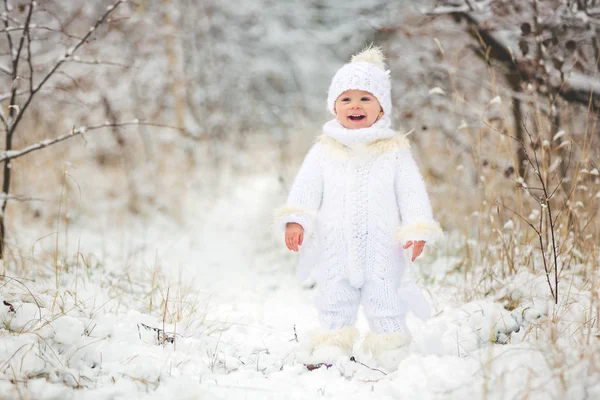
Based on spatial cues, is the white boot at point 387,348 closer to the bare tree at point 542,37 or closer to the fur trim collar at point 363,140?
the fur trim collar at point 363,140

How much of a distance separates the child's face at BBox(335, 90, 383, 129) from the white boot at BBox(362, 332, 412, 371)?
3.39ft

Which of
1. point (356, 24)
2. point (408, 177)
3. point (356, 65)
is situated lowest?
point (408, 177)

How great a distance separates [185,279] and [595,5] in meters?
3.76

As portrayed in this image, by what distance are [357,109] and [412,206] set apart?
552 millimetres

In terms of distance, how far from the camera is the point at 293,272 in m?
4.62

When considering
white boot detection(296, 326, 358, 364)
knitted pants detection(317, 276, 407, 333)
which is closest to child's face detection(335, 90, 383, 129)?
knitted pants detection(317, 276, 407, 333)

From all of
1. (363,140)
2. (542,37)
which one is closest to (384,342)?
(363,140)

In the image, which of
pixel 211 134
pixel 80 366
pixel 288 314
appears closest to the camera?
pixel 80 366

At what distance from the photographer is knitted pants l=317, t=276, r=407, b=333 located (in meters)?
2.34

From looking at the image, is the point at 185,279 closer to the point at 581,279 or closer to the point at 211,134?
the point at 581,279

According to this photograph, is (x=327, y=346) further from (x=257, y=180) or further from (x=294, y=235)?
(x=257, y=180)

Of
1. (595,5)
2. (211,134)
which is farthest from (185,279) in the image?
(211,134)

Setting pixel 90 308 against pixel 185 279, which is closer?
pixel 90 308

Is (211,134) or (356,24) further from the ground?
(356,24)
